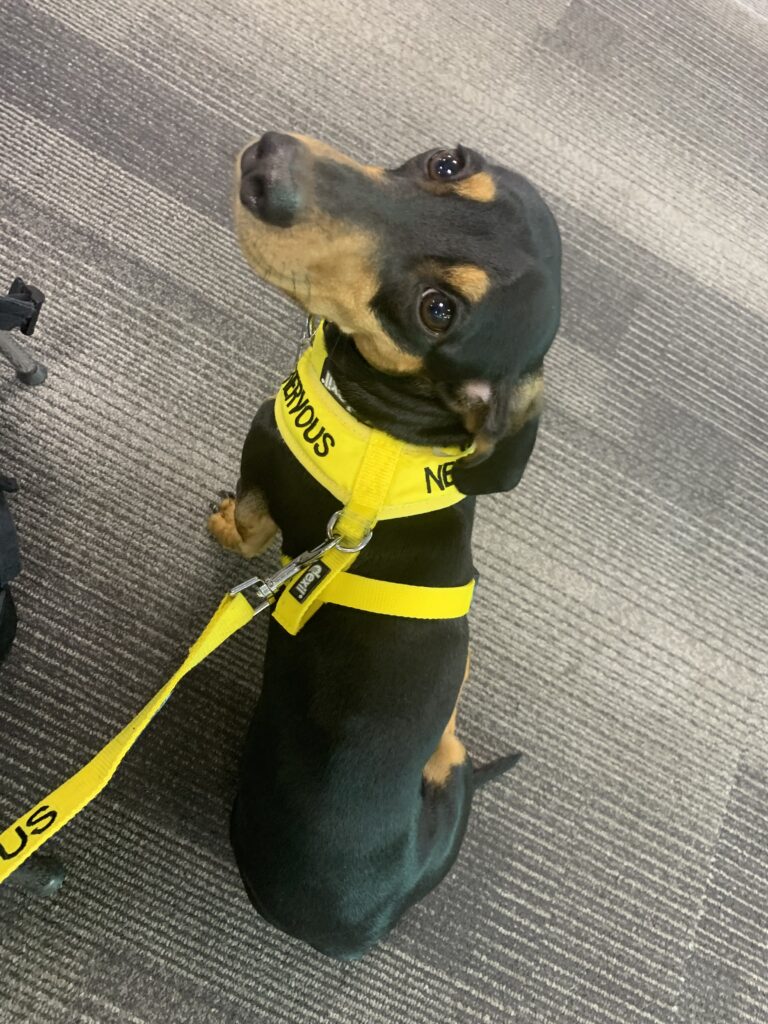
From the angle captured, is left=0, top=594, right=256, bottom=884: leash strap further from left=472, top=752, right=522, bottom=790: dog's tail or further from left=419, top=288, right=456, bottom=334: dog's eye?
left=472, top=752, right=522, bottom=790: dog's tail

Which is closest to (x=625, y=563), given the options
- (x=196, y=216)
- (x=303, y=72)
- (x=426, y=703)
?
(x=426, y=703)

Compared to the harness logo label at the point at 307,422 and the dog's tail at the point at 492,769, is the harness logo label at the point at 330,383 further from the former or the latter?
the dog's tail at the point at 492,769

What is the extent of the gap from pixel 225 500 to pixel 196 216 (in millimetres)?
1022

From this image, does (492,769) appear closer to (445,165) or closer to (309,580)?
(309,580)

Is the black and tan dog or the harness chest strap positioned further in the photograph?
the harness chest strap

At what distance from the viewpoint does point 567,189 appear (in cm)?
308

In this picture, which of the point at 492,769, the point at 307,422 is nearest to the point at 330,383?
the point at 307,422

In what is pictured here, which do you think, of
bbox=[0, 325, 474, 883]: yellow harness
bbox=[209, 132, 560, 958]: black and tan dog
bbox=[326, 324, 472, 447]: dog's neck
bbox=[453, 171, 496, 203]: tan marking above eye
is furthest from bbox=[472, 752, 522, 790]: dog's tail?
bbox=[453, 171, 496, 203]: tan marking above eye

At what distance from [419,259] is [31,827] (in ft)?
4.35

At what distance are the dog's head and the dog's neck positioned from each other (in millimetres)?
66

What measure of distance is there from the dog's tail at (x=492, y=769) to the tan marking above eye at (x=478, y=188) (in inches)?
62.5

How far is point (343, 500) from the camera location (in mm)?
1723

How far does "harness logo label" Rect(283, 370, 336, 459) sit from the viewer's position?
1704mm

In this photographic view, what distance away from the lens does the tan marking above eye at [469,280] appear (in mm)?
1489
